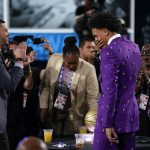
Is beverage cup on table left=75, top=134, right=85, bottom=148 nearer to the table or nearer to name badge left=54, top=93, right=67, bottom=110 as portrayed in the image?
the table

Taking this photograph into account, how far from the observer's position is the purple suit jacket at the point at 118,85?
384 cm

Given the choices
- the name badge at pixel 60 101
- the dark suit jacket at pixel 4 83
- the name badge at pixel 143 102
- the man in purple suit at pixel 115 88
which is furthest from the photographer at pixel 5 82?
the name badge at pixel 143 102

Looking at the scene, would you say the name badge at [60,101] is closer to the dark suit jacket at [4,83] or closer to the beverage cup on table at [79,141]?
the beverage cup on table at [79,141]

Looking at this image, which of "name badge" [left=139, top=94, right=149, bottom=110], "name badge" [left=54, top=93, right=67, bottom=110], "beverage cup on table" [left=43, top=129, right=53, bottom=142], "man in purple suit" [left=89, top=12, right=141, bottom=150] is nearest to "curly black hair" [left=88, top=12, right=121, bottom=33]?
"man in purple suit" [left=89, top=12, right=141, bottom=150]

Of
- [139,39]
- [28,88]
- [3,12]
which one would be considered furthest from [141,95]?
[3,12]

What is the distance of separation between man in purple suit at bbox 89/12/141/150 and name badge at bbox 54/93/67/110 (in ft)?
4.84

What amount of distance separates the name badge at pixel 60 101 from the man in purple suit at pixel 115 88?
4.84ft

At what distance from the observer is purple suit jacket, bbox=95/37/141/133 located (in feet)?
12.6

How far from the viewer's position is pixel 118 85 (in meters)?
3.89

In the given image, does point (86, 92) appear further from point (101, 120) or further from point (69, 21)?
point (69, 21)

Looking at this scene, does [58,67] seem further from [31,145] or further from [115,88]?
[31,145]

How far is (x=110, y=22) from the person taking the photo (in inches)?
156

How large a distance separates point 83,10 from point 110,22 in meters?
3.43

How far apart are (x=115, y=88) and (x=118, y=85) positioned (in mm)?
63
